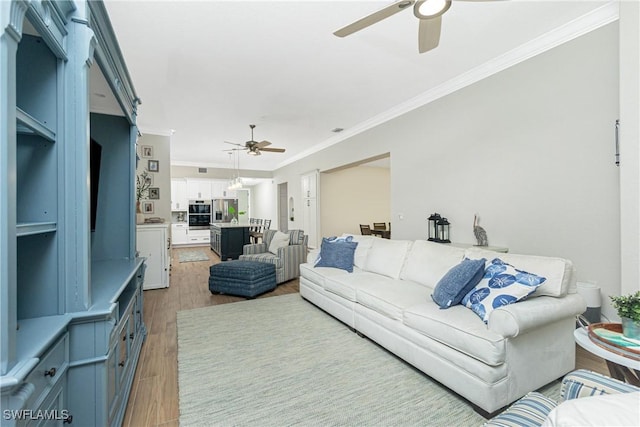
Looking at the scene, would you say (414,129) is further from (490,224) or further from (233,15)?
(233,15)

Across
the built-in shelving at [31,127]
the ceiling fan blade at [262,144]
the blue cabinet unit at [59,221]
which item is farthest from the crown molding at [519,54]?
the built-in shelving at [31,127]

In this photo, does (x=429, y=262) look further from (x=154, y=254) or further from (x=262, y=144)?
(x=154, y=254)

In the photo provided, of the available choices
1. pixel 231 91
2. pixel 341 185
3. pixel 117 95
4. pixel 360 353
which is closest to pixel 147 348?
pixel 360 353

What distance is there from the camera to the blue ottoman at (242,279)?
415 centimetres

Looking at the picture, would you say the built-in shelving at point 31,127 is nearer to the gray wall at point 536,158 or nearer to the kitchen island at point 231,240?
the gray wall at point 536,158

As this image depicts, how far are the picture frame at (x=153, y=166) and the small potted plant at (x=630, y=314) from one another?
6.52 metres

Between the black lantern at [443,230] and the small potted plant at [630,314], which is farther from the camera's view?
the black lantern at [443,230]

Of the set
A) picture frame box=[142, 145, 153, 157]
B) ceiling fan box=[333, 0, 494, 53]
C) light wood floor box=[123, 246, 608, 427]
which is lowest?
light wood floor box=[123, 246, 608, 427]

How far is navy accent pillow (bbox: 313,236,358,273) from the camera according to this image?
374cm

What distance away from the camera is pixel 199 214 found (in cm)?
1035

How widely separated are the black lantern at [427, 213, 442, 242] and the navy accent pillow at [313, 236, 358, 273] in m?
1.16

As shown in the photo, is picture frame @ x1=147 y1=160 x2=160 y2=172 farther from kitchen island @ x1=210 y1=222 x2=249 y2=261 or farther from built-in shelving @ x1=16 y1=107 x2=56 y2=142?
built-in shelving @ x1=16 y1=107 x2=56 y2=142

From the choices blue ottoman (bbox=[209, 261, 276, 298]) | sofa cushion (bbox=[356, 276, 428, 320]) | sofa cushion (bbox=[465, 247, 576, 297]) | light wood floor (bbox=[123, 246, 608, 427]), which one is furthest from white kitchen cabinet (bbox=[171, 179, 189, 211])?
sofa cushion (bbox=[465, 247, 576, 297])

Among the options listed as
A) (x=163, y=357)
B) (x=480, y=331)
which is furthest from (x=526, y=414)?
(x=163, y=357)
